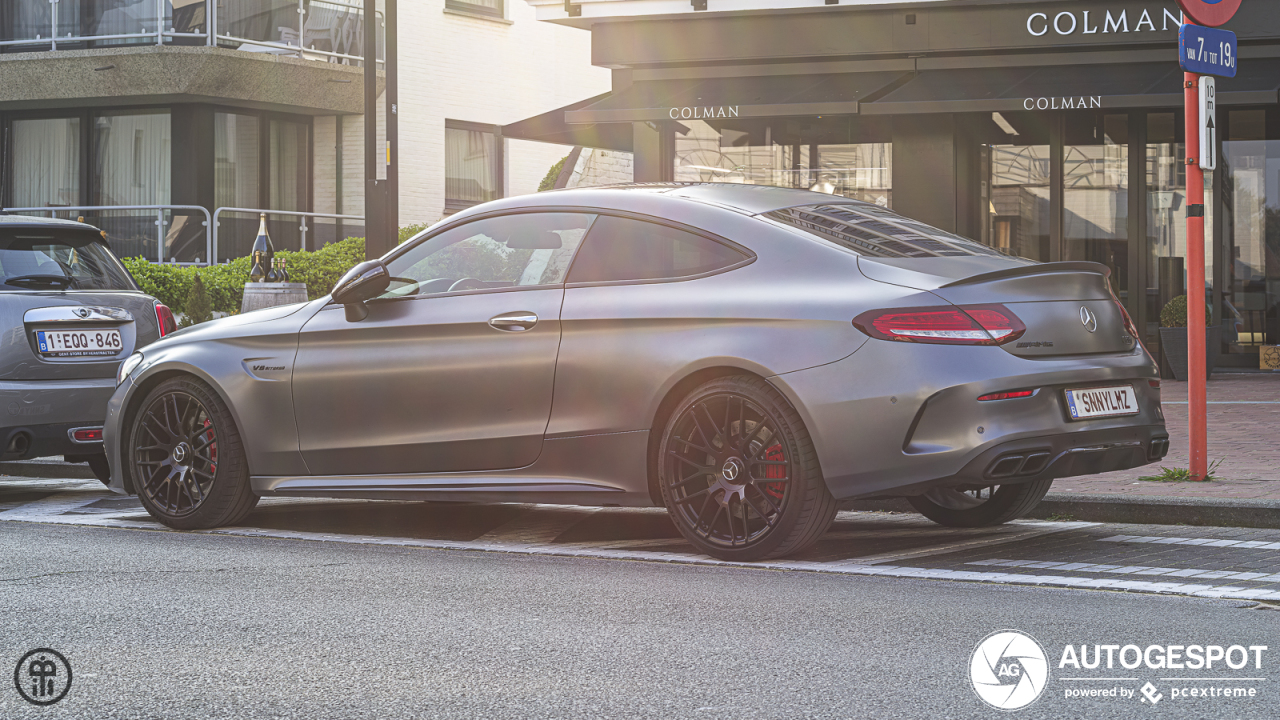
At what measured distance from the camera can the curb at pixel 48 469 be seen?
33.1 feet

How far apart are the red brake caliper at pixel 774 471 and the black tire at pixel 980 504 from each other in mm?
1261

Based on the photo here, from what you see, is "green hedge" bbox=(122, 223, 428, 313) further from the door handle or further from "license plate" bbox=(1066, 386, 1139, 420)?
"license plate" bbox=(1066, 386, 1139, 420)

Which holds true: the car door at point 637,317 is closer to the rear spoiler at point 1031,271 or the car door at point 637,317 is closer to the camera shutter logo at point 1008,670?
the rear spoiler at point 1031,271

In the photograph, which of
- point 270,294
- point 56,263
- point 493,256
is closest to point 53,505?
point 56,263

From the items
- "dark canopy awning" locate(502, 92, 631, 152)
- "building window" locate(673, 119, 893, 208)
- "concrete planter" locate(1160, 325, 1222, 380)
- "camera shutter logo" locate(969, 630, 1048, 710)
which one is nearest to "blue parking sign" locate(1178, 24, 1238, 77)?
"camera shutter logo" locate(969, 630, 1048, 710)

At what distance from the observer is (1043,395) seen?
18.3 ft

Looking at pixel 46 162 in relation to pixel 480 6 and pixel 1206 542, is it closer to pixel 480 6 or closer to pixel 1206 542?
pixel 480 6

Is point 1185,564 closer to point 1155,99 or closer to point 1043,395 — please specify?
point 1043,395

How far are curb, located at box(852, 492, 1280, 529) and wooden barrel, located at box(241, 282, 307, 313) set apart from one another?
10.2m

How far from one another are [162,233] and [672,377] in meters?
17.9

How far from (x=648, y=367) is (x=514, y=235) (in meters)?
1.13

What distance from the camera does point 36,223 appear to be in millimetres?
8766

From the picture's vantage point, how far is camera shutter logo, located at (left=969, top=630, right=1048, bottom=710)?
393 centimetres

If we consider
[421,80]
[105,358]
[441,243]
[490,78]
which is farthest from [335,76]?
[441,243]
